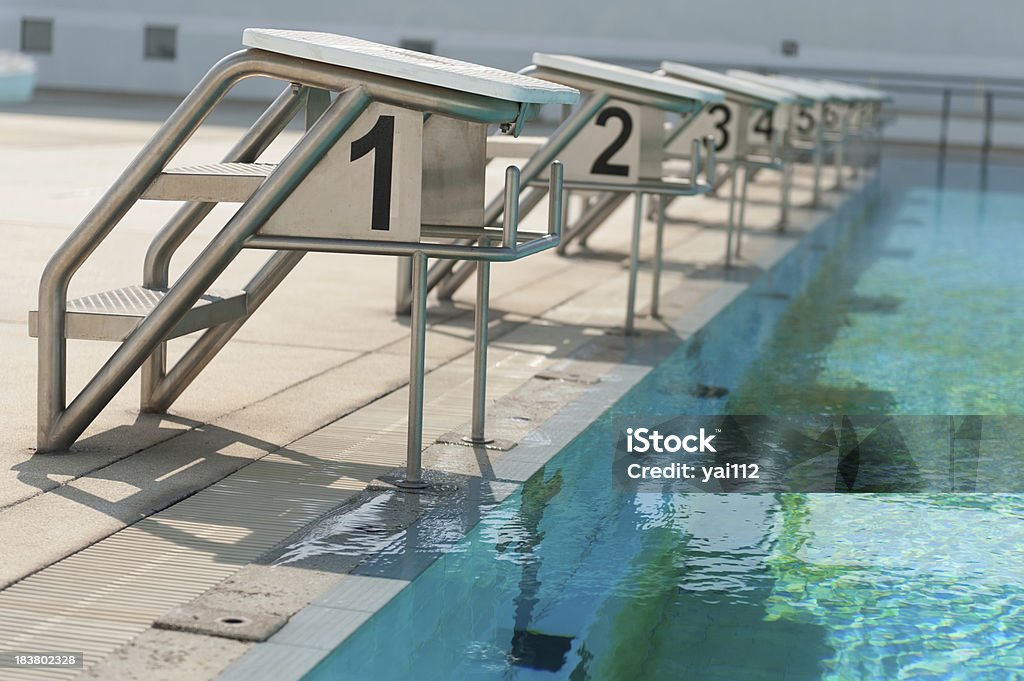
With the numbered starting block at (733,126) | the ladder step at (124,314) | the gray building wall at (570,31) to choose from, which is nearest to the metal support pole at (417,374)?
the ladder step at (124,314)

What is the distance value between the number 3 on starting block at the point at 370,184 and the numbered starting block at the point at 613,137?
2427mm

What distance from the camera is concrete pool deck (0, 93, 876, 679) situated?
11.1ft

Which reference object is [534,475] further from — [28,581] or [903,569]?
[28,581]

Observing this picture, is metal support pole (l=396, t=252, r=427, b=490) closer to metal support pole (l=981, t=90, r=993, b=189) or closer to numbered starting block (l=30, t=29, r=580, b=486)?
numbered starting block (l=30, t=29, r=580, b=486)

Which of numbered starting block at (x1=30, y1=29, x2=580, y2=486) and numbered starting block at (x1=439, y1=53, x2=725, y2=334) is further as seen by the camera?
numbered starting block at (x1=439, y1=53, x2=725, y2=334)

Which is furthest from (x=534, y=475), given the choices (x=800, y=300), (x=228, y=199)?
(x=800, y=300)

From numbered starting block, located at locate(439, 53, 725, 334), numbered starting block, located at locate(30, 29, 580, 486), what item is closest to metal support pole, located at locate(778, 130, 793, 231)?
numbered starting block, located at locate(439, 53, 725, 334)

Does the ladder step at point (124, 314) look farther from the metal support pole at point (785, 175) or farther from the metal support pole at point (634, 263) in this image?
the metal support pole at point (785, 175)

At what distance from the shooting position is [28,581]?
3490 millimetres

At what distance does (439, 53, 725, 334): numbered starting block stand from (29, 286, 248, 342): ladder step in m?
2.15

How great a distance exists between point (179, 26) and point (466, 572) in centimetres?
3332

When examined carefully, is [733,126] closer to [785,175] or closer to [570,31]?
[785,175]

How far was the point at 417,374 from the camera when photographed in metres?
4.38

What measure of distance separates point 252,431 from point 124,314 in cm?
73
